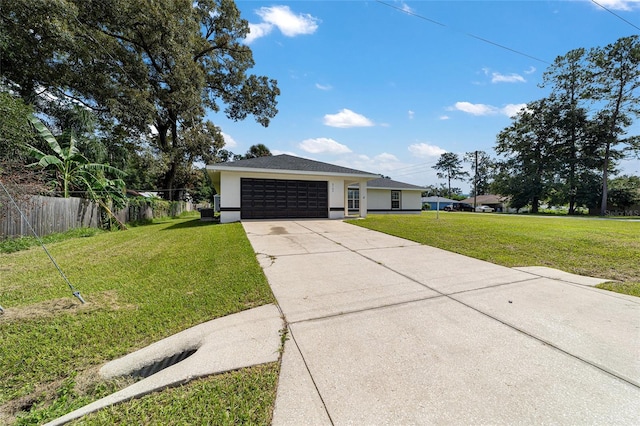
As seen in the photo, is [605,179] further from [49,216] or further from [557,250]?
[49,216]

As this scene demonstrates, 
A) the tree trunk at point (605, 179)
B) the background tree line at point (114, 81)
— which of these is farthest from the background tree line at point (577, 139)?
the background tree line at point (114, 81)

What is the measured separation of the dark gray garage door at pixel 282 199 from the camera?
13.7 meters

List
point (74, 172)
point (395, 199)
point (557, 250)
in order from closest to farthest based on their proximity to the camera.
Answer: point (557, 250), point (74, 172), point (395, 199)

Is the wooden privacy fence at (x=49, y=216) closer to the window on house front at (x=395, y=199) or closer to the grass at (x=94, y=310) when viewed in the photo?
the grass at (x=94, y=310)

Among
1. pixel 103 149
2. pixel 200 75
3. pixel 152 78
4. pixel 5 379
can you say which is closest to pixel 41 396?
pixel 5 379

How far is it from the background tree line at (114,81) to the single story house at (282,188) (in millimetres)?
6076

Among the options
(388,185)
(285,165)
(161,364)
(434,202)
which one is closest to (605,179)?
(434,202)

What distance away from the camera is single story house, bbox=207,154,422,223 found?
13.1 m

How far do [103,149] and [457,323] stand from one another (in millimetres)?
18570

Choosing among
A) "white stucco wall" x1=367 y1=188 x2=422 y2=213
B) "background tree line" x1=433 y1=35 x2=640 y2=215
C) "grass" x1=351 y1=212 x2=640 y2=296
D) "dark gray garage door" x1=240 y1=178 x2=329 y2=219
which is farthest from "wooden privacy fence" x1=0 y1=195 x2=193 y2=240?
"background tree line" x1=433 y1=35 x2=640 y2=215

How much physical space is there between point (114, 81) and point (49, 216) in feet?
36.1

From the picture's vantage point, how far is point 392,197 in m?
25.4

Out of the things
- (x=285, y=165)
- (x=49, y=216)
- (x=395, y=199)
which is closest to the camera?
(x=49, y=216)

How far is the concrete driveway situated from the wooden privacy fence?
24.4 ft
